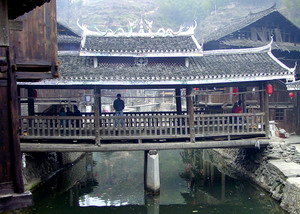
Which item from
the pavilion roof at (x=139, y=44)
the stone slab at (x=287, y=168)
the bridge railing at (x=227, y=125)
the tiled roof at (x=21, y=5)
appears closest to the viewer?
the tiled roof at (x=21, y=5)

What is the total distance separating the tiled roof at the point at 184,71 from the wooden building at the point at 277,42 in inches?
269

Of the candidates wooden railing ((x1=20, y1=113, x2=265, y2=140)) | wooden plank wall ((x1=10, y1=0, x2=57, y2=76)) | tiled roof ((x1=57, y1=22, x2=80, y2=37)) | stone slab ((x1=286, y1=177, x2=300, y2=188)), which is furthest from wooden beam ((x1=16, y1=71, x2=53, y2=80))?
tiled roof ((x1=57, y1=22, x2=80, y2=37))

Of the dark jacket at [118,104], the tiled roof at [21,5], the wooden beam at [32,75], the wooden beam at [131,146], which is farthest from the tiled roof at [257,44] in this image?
the tiled roof at [21,5]

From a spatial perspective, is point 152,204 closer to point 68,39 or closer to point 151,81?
point 151,81

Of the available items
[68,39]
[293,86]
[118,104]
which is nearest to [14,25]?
[118,104]

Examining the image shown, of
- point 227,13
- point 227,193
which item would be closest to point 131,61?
point 227,193

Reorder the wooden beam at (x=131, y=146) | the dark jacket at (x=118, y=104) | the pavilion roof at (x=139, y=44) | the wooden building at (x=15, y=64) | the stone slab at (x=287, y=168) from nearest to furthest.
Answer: the wooden building at (x=15, y=64)
the stone slab at (x=287, y=168)
the wooden beam at (x=131, y=146)
the pavilion roof at (x=139, y=44)
the dark jacket at (x=118, y=104)

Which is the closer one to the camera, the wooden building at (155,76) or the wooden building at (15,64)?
the wooden building at (15,64)

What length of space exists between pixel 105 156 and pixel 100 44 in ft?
33.5

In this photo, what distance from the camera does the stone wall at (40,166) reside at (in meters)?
12.9

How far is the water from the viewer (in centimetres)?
1148

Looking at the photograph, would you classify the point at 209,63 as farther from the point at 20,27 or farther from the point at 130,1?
the point at 130,1

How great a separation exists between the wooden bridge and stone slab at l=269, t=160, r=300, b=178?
145 cm

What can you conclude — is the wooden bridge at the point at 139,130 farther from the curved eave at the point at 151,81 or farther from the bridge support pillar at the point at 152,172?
the curved eave at the point at 151,81
